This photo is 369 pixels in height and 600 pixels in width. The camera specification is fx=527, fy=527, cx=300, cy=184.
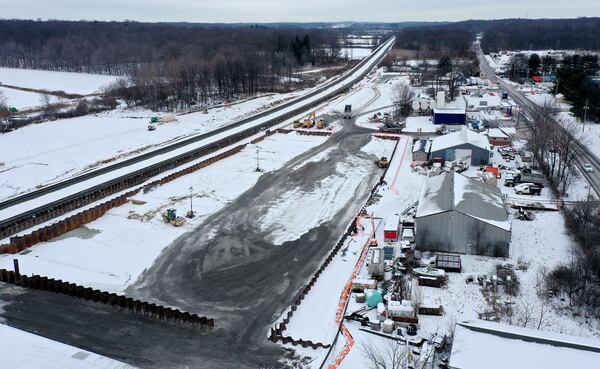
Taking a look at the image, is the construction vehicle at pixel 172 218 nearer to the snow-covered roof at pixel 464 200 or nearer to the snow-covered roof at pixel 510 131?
the snow-covered roof at pixel 464 200

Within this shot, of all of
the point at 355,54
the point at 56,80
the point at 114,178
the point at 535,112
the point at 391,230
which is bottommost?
the point at 391,230

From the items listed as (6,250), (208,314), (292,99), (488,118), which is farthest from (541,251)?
(292,99)

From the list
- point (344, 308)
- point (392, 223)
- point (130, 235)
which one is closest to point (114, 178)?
point (130, 235)

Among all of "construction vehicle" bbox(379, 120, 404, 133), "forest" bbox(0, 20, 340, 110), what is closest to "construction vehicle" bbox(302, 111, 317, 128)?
"construction vehicle" bbox(379, 120, 404, 133)

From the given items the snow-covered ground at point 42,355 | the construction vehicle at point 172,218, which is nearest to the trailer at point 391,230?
the construction vehicle at point 172,218

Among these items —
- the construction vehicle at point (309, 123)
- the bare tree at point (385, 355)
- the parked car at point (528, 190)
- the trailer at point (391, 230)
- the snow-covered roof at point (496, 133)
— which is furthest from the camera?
the construction vehicle at point (309, 123)

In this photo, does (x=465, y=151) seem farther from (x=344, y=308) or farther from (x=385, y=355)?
(x=385, y=355)
